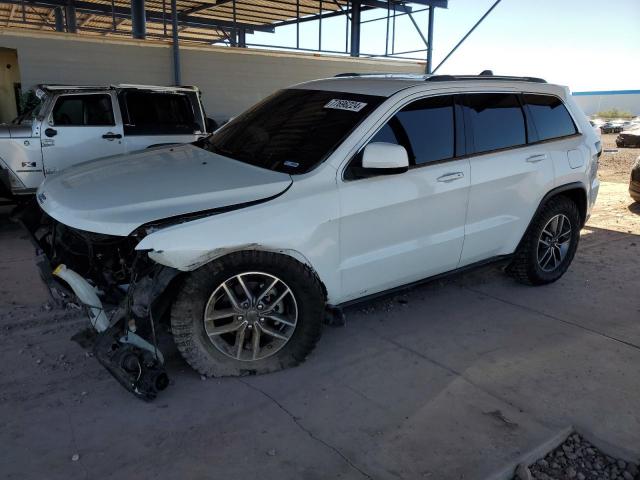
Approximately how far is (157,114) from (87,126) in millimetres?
987

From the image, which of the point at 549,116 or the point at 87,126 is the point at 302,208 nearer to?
the point at 549,116

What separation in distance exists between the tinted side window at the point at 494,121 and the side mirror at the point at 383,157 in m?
1.01

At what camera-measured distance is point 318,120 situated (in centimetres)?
394

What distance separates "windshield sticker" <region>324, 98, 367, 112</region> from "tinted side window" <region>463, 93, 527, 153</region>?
0.93 metres

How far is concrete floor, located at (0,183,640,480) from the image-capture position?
8.94ft

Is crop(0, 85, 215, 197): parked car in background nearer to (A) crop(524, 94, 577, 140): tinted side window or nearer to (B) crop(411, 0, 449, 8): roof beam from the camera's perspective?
(A) crop(524, 94, 577, 140): tinted side window

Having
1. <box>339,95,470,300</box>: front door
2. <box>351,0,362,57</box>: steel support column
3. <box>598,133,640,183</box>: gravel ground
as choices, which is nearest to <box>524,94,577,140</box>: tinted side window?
<box>339,95,470,300</box>: front door

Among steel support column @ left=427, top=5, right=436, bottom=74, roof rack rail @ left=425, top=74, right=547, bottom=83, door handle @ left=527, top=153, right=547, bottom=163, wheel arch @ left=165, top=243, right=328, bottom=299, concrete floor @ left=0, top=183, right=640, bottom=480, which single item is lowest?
concrete floor @ left=0, top=183, right=640, bottom=480

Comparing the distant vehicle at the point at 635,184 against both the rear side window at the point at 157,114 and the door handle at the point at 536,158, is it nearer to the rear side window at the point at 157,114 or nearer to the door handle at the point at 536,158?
the door handle at the point at 536,158

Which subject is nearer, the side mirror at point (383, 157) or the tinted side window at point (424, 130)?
the side mirror at point (383, 157)

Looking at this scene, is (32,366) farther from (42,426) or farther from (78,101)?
(78,101)

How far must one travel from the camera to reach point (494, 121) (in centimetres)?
446

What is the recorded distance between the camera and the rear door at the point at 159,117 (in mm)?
7770

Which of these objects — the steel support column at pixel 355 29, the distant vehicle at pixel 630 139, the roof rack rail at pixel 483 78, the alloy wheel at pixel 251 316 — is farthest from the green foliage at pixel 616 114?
the alloy wheel at pixel 251 316
